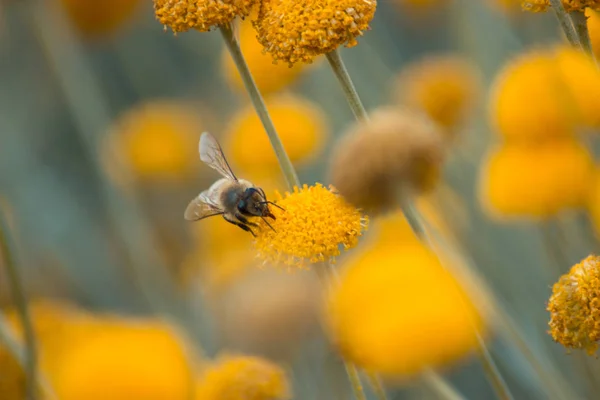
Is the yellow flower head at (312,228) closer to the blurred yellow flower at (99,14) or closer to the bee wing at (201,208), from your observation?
the bee wing at (201,208)

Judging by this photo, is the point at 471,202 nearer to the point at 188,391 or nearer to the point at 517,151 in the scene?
the point at 517,151

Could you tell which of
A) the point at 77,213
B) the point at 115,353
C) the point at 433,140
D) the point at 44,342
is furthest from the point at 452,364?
the point at 77,213

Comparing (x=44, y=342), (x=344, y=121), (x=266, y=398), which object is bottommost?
(x=266, y=398)

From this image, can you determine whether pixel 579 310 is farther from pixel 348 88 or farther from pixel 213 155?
pixel 213 155

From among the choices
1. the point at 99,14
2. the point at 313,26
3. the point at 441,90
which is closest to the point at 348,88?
the point at 313,26

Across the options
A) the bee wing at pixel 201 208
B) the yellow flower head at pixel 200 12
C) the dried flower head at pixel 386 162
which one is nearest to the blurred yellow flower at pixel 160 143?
the bee wing at pixel 201 208

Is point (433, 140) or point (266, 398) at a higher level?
point (433, 140)
